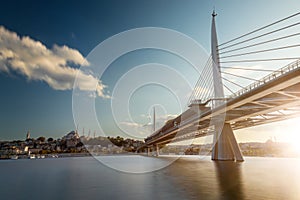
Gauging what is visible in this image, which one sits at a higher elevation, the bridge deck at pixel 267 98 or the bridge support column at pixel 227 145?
the bridge deck at pixel 267 98

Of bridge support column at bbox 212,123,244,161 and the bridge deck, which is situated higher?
the bridge deck

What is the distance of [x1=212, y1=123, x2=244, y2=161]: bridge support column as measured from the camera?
43969 mm

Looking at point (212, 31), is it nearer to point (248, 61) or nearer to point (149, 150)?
point (248, 61)

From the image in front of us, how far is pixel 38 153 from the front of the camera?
144 meters

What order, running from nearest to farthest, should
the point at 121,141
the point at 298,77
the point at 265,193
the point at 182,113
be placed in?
1. the point at 265,193
2. the point at 298,77
3. the point at 182,113
4. the point at 121,141

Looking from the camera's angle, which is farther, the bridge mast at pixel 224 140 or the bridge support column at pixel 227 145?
the bridge support column at pixel 227 145

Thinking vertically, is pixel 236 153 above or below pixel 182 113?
below

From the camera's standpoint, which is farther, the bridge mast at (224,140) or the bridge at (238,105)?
the bridge mast at (224,140)

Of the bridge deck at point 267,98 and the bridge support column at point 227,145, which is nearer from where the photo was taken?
the bridge deck at point 267,98

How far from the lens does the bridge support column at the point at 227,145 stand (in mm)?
43969

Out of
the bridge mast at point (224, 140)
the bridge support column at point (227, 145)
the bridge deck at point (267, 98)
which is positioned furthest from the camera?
the bridge support column at point (227, 145)

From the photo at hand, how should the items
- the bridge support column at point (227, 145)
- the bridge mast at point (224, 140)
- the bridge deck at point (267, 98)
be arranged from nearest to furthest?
the bridge deck at point (267, 98), the bridge mast at point (224, 140), the bridge support column at point (227, 145)

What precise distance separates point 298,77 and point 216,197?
45.4ft

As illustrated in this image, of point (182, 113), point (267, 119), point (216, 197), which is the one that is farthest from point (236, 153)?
point (216, 197)
